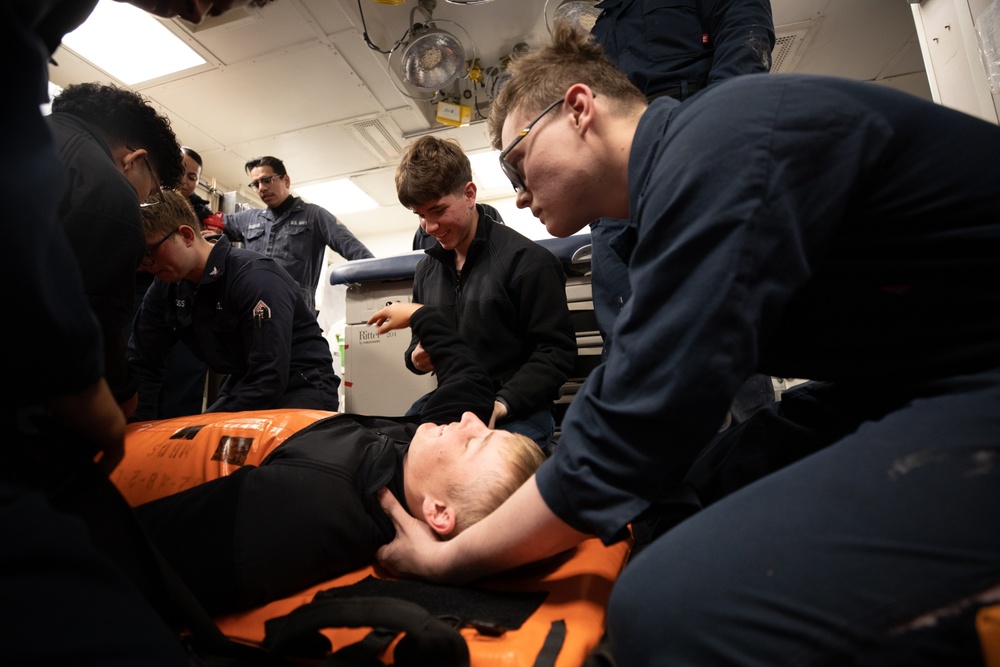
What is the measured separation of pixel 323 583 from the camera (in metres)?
1.10

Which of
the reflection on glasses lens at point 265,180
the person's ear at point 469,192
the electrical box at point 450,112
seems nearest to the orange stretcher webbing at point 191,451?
the person's ear at point 469,192

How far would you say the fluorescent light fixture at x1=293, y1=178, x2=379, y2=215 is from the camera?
20.2 feet

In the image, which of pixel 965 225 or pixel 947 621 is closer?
pixel 947 621

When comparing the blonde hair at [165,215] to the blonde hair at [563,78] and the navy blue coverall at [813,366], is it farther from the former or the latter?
the navy blue coverall at [813,366]

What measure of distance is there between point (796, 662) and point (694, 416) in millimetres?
286

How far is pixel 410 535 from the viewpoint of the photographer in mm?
1132

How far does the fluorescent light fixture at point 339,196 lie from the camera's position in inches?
242

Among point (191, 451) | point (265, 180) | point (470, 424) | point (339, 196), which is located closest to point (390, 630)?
point (470, 424)

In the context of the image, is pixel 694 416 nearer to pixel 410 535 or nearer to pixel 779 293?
pixel 779 293

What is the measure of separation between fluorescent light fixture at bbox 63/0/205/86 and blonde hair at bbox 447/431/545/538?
3.92 meters

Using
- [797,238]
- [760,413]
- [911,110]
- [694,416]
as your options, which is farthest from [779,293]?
[760,413]

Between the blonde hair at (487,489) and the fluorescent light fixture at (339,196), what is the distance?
556cm

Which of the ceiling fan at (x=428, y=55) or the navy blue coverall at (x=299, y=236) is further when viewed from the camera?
the navy blue coverall at (x=299, y=236)

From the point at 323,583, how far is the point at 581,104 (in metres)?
1.23
